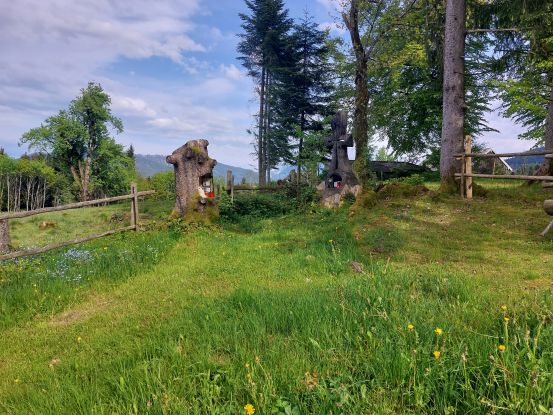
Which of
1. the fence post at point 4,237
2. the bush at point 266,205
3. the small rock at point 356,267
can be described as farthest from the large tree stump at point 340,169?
the fence post at point 4,237

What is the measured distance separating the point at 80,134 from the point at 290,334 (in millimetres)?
42568

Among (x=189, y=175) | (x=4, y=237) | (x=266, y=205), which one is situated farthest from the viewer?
(x=266, y=205)

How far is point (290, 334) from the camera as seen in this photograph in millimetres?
3471

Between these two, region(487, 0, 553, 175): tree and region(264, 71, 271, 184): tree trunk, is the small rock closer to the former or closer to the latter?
region(487, 0, 553, 175): tree

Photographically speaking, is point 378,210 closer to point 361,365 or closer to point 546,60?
point 361,365

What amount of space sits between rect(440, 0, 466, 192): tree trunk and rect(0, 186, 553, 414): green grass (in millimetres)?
5189


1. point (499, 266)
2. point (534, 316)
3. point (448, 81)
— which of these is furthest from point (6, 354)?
point (448, 81)

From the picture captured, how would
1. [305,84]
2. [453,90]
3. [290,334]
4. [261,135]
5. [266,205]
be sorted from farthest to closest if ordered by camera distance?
1. [261,135]
2. [305,84]
3. [266,205]
4. [453,90]
5. [290,334]

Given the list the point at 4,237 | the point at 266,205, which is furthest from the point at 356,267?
the point at 266,205

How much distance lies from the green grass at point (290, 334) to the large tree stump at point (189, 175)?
3.82m

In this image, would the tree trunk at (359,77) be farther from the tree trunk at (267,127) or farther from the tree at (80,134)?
the tree at (80,134)

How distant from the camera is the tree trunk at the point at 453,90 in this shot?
1198cm

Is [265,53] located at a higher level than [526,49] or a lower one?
higher

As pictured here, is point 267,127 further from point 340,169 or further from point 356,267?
point 356,267
